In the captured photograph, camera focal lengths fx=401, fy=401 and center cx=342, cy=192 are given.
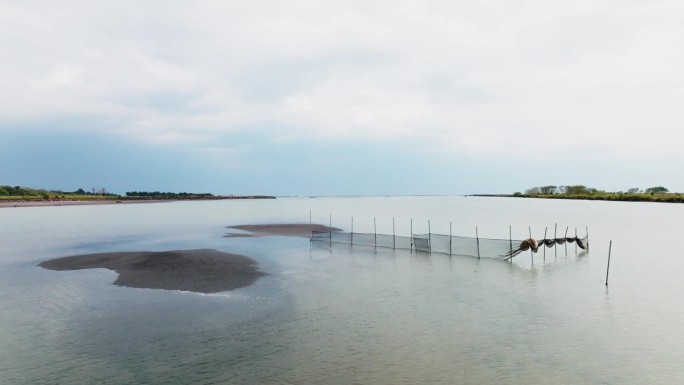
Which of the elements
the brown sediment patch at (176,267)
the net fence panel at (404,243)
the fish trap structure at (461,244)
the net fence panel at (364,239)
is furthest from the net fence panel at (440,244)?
the brown sediment patch at (176,267)

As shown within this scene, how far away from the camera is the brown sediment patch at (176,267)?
82.2 feet

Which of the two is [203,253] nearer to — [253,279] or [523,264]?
[253,279]

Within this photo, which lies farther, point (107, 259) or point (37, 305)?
point (107, 259)

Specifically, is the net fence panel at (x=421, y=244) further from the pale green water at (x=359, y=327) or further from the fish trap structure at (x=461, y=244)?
the pale green water at (x=359, y=327)

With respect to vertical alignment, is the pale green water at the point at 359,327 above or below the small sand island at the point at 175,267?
below

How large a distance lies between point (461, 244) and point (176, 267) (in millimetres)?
24380

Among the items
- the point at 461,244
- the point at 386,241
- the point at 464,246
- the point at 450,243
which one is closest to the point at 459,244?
the point at 461,244

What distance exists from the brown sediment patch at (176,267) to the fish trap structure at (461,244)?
14125 millimetres

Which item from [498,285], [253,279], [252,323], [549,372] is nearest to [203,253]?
[253,279]

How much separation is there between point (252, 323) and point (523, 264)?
24.4 meters

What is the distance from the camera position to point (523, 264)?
32906 millimetres

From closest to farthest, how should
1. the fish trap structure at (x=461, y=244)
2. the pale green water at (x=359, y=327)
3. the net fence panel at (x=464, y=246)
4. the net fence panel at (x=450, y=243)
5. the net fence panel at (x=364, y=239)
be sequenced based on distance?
the pale green water at (x=359, y=327) → the fish trap structure at (x=461, y=244) → the net fence panel at (x=450, y=243) → the net fence panel at (x=464, y=246) → the net fence panel at (x=364, y=239)

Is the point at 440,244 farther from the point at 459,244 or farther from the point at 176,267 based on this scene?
the point at 176,267

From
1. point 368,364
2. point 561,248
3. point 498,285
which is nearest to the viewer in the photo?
point 368,364
